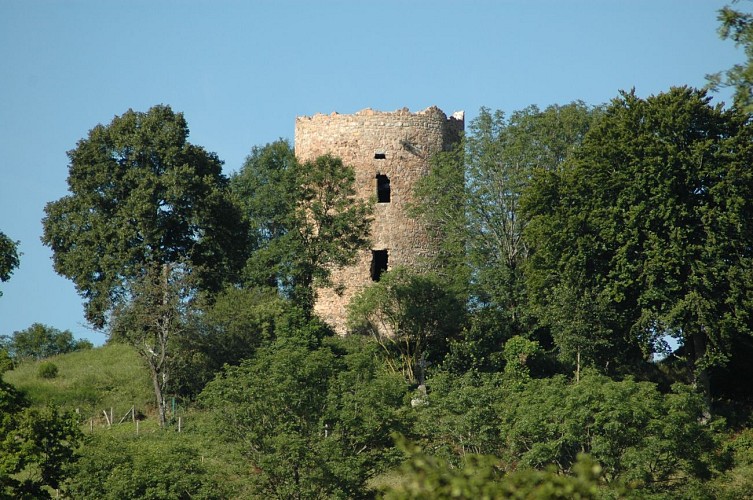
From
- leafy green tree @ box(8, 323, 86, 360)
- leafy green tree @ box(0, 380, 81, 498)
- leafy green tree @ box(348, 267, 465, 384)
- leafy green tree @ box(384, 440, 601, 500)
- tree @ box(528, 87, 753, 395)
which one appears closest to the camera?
leafy green tree @ box(384, 440, 601, 500)

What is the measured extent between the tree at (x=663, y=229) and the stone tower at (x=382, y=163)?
8.31 meters

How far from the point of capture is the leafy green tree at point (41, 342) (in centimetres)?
5634

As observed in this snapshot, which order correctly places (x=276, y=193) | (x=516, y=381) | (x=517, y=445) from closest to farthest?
(x=517, y=445) → (x=516, y=381) → (x=276, y=193)

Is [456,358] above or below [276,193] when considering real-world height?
below

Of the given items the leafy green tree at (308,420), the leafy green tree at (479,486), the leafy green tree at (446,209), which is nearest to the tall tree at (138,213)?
the leafy green tree at (446,209)

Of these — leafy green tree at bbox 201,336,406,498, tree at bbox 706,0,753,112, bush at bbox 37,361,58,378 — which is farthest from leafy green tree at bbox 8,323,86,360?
tree at bbox 706,0,753,112

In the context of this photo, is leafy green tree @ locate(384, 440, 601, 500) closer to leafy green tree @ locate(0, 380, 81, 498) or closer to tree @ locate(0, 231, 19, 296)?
leafy green tree @ locate(0, 380, 81, 498)

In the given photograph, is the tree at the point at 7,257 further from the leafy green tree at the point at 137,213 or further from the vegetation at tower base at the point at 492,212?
the vegetation at tower base at the point at 492,212

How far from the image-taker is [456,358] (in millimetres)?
38031

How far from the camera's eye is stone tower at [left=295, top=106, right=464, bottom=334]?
44.4m

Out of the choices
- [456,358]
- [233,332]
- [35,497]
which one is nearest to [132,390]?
[233,332]

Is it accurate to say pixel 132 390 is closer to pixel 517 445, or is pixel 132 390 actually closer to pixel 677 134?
pixel 517 445

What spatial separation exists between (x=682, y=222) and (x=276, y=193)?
15109mm

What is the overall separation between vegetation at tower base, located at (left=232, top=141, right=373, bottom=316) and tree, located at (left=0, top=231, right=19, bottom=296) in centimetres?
663
